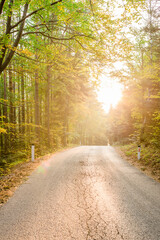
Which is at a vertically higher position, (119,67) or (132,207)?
(119,67)

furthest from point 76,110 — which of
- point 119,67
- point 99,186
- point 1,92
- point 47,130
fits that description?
point 99,186

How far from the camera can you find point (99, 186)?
5.15 m

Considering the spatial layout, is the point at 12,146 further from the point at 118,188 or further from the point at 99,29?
the point at 99,29

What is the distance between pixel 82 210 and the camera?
356cm

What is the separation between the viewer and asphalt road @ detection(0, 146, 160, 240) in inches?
109

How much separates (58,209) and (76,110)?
64.7 feet

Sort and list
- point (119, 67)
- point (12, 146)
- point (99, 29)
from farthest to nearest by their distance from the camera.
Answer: point (12, 146), point (119, 67), point (99, 29)

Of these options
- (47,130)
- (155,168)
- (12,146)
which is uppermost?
(47,130)

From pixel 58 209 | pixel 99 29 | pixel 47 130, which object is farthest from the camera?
pixel 47 130

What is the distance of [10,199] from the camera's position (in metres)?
4.22

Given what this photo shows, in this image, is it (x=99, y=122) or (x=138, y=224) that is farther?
(x=99, y=122)

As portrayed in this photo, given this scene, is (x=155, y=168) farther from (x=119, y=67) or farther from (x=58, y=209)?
(x=58, y=209)

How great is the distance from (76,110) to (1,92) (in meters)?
11.9

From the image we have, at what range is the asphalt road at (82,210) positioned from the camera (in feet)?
9.05
